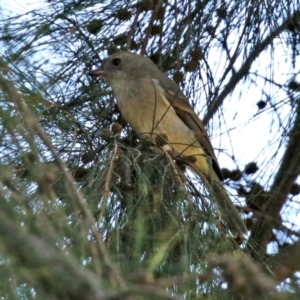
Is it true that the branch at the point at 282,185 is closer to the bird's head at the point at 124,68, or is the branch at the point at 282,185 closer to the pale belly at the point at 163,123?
the pale belly at the point at 163,123

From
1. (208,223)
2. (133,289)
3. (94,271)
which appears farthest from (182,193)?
(133,289)

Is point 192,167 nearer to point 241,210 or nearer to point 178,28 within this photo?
point 241,210

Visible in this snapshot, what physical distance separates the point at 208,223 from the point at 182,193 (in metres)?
0.16

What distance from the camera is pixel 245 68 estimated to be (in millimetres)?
4547

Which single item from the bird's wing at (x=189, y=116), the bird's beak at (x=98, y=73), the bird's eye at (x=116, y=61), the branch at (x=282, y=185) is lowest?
the branch at (x=282, y=185)

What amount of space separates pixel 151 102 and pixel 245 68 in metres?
0.64

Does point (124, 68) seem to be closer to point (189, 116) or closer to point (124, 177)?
point (189, 116)

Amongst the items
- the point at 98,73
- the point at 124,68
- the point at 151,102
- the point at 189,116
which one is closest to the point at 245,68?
the point at 189,116

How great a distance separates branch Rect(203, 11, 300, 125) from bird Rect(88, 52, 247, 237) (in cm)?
12

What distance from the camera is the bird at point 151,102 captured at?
439 centimetres

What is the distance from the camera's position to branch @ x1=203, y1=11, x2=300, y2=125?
14.1 feet

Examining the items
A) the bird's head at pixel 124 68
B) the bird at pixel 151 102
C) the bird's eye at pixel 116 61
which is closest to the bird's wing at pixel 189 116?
the bird at pixel 151 102

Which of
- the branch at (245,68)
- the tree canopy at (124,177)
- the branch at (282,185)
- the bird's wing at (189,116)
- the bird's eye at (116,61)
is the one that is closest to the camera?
the tree canopy at (124,177)

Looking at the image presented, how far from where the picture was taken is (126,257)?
87.4 inches
